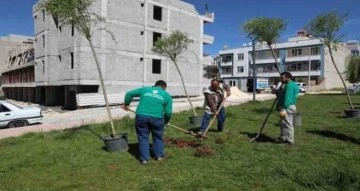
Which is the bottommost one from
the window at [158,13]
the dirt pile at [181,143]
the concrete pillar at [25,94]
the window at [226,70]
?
the concrete pillar at [25,94]

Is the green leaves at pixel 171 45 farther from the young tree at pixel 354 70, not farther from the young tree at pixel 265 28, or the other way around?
the young tree at pixel 354 70

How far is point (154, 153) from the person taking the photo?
25.3 ft

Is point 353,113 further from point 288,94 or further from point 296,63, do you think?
point 296,63

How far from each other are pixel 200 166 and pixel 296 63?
231ft

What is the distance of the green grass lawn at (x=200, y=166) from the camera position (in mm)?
5922

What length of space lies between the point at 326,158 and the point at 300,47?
227ft

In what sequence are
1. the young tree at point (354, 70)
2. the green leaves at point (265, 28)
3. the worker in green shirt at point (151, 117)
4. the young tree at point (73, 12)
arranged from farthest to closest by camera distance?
the young tree at point (354, 70), the green leaves at point (265, 28), the young tree at point (73, 12), the worker in green shirt at point (151, 117)

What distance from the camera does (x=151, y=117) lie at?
7492 millimetres

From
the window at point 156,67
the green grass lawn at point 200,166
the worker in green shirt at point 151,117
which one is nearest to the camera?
the green grass lawn at point 200,166

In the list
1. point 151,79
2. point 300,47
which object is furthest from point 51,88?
point 300,47

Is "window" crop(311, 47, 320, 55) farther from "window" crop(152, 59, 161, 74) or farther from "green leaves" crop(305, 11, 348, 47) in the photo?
"green leaves" crop(305, 11, 348, 47)

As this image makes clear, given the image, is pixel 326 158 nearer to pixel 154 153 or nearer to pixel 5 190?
pixel 154 153

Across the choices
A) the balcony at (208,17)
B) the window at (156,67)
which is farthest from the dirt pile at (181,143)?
the balcony at (208,17)

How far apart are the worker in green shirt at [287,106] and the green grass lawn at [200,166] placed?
14.7 inches
